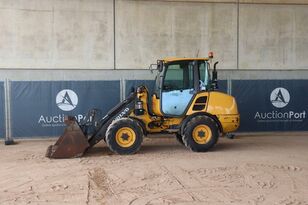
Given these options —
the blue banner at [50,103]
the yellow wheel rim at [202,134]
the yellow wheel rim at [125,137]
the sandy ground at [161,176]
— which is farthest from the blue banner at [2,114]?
the yellow wheel rim at [202,134]

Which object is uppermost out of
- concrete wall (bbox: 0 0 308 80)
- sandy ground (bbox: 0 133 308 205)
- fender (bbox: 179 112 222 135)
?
concrete wall (bbox: 0 0 308 80)

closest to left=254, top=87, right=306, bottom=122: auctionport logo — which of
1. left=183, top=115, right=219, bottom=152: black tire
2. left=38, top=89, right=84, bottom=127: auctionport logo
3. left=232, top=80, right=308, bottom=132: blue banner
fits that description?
left=232, top=80, right=308, bottom=132: blue banner

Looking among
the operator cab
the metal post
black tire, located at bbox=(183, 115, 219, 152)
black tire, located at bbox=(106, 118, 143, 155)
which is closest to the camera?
black tire, located at bbox=(106, 118, 143, 155)

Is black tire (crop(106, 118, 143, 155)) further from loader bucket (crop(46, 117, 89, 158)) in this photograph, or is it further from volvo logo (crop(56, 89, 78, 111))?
volvo logo (crop(56, 89, 78, 111))

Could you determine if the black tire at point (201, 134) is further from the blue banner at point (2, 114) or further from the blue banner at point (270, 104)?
the blue banner at point (2, 114)

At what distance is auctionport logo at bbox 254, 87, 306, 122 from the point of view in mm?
13883

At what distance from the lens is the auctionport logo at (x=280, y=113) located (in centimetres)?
1388

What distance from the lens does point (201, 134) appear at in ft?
35.3

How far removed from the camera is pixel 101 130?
10.5m

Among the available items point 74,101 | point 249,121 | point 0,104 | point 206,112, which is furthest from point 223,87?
point 0,104

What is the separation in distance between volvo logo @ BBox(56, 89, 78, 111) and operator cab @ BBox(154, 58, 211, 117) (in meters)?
3.26

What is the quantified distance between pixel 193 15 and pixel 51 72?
4829 millimetres

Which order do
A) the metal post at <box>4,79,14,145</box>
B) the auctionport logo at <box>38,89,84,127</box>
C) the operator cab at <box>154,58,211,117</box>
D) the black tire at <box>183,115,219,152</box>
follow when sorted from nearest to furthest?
the black tire at <box>183,115,219,152</box>
the operator cab at <box>154,58,211,117</box>
the metal post at <box>4,79,14,145</box>
the auctionport logo at <box>38,89,84,127</box>

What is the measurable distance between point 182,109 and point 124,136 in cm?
158
